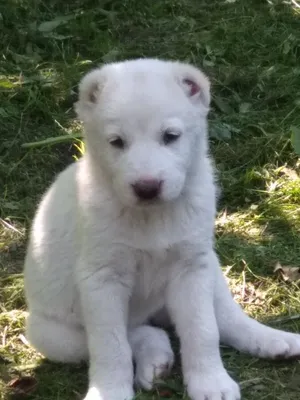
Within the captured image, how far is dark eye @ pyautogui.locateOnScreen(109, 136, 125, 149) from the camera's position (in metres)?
4.14

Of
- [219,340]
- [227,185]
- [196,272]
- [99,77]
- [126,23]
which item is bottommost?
[126,23]

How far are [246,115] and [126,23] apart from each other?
6.96ft

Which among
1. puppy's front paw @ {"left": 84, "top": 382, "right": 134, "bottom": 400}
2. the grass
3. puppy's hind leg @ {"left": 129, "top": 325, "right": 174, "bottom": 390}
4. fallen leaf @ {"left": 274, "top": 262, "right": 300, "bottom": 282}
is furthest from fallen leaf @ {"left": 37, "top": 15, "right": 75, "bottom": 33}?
puppy's front paw @ {"left": 84, "top": 382, "right": 134, "bottom": 400}

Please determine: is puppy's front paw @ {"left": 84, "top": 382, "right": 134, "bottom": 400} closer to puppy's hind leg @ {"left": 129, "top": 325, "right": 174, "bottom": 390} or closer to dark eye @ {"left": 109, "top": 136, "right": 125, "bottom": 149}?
puppy's hind leg @ {"left": 129, "top": 325, "right": 174, "bottom": 390}

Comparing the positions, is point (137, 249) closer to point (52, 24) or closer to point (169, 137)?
point (169, 137)

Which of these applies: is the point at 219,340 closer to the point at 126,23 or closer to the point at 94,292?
the point at 94,292

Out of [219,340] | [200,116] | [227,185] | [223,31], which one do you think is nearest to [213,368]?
[219,340]

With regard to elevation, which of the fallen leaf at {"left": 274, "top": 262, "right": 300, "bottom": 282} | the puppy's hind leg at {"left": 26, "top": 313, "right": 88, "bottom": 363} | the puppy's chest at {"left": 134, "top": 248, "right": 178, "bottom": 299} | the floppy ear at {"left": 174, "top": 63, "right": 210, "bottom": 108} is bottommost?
the puppy's hind leg at {"left": 26, "top": 313, "right": 88, "bottom": 363}

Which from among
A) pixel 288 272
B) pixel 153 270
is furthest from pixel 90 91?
pixel 288 272

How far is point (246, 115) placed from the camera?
7.37m

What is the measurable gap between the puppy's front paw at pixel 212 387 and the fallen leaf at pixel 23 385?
808 mm

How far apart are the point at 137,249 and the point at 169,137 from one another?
1.96 ft

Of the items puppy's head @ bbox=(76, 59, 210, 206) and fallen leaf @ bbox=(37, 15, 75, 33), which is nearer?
puppy's head @ bbox=(76, 59, 210, 206)

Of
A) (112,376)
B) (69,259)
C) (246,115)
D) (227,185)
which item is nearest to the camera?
(112,376)
